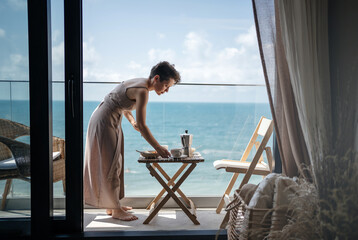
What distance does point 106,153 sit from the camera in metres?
2.76

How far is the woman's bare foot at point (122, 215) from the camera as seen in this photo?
2.74m

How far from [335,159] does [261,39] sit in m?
1.01

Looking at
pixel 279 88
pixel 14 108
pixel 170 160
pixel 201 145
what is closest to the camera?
pixel 14 108

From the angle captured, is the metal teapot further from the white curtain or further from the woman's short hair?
the white curtain

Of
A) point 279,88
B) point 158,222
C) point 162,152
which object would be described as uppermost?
point 279,88

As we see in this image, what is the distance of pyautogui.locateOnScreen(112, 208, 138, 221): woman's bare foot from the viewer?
2.74m

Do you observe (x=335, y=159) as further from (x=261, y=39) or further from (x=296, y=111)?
(x=261, y=39)

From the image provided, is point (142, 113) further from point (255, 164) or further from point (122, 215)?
point (255, 164)

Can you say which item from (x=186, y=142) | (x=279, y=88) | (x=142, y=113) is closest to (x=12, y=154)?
(x=142, y=113)

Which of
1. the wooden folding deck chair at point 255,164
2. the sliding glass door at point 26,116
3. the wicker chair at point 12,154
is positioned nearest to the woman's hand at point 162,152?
the wooden folding deck chair at point 255,164

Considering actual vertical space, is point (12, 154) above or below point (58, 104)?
below

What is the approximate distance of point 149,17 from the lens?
9.98 m

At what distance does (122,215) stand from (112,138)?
27.1 inches

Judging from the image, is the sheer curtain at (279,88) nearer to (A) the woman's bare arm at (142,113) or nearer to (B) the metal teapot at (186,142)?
(B) the metal teapot at (186,142)
